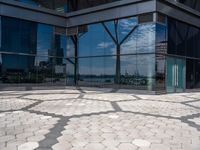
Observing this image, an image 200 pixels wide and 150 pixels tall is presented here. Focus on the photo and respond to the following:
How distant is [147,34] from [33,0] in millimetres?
11304

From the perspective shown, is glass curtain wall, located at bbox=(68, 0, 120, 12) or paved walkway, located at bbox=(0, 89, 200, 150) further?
glass curtain wall, located at bbox=(68, 0, 120, 12)

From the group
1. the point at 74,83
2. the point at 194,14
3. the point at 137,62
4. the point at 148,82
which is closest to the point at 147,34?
the point at 137,62

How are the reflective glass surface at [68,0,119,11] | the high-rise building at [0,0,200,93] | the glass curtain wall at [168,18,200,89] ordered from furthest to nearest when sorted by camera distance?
the reflective glass surface at [68,0,119,11], the glass curtain wall at [168,18,200,89], the high-rise building at [0,0,200,93]

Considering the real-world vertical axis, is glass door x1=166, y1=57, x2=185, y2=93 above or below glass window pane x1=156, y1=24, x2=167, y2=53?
below

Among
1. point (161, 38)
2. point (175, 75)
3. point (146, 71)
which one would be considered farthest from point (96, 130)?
point (175, 75)

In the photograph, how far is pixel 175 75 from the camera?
63.1 ft

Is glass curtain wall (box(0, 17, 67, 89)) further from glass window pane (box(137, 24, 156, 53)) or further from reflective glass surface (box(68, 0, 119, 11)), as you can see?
glass window pane (box(137, 24, 156, 53))

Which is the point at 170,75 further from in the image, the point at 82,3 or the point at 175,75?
the point at 82,3

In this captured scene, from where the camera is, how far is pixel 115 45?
19453 mm

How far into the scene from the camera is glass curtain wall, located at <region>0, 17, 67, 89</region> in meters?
19.4

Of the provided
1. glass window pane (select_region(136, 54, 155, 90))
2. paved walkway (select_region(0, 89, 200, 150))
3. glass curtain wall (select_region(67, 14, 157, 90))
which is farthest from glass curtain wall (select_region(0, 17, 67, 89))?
paved walkway (select_region(0, 89, 200, 150))

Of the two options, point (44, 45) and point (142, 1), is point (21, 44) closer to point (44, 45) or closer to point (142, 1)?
point (44, 45)

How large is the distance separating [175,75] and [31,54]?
40.2 ft

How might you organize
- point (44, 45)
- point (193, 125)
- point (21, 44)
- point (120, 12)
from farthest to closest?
point (44, 45)
point (21, 44)
point (120, 12)
point (193, 125)
